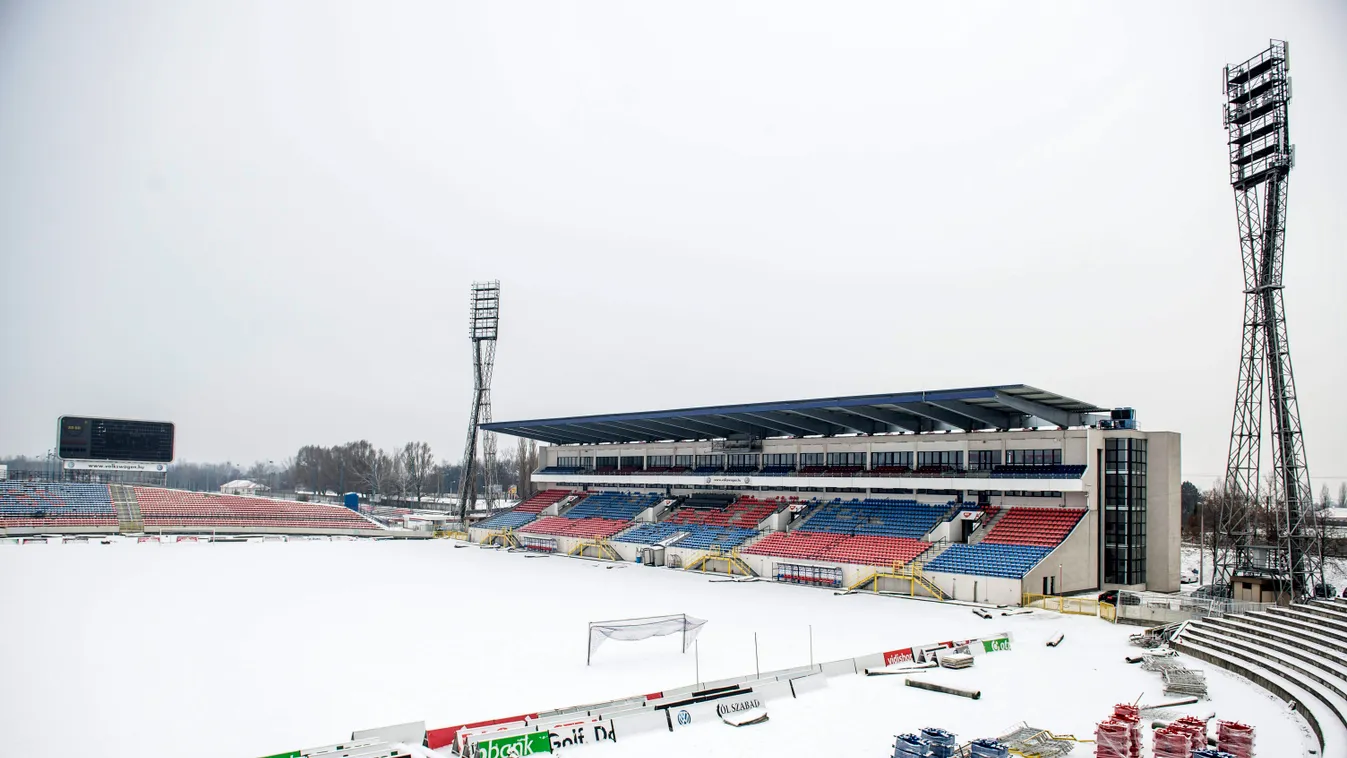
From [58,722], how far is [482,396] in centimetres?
5434

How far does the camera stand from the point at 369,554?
53062mm

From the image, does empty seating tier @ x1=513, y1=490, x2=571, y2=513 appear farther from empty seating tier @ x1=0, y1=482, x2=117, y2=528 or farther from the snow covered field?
empty seating tier @ x1=0, y1=482, x2=117, y2=528

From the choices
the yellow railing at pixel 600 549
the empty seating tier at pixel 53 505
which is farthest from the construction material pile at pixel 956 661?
the empty seating tier at pixel 53 505

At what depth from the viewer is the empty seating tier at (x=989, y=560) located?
33031 mm

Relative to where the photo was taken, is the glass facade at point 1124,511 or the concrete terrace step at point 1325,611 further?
the glass facade at point 1124,511

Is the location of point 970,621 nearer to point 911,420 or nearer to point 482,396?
point 911,420

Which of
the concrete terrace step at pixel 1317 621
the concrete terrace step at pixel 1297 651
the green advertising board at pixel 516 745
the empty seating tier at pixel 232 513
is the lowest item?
the empty seating tier at pixel 232 513

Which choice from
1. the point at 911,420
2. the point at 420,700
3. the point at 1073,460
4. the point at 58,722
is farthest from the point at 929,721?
the point at 911,420

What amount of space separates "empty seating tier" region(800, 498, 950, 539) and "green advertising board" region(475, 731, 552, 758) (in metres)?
27.7

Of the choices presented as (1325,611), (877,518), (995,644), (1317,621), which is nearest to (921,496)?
(877,518)

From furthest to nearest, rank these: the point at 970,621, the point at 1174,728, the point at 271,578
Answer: the point at 271,578
the point at 970,621
the point at 1174,728

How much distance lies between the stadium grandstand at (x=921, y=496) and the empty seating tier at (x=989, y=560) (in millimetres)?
93

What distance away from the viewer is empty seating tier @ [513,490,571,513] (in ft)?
212

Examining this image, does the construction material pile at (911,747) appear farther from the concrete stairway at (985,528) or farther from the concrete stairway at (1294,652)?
the concrete stairway at (985,528)
